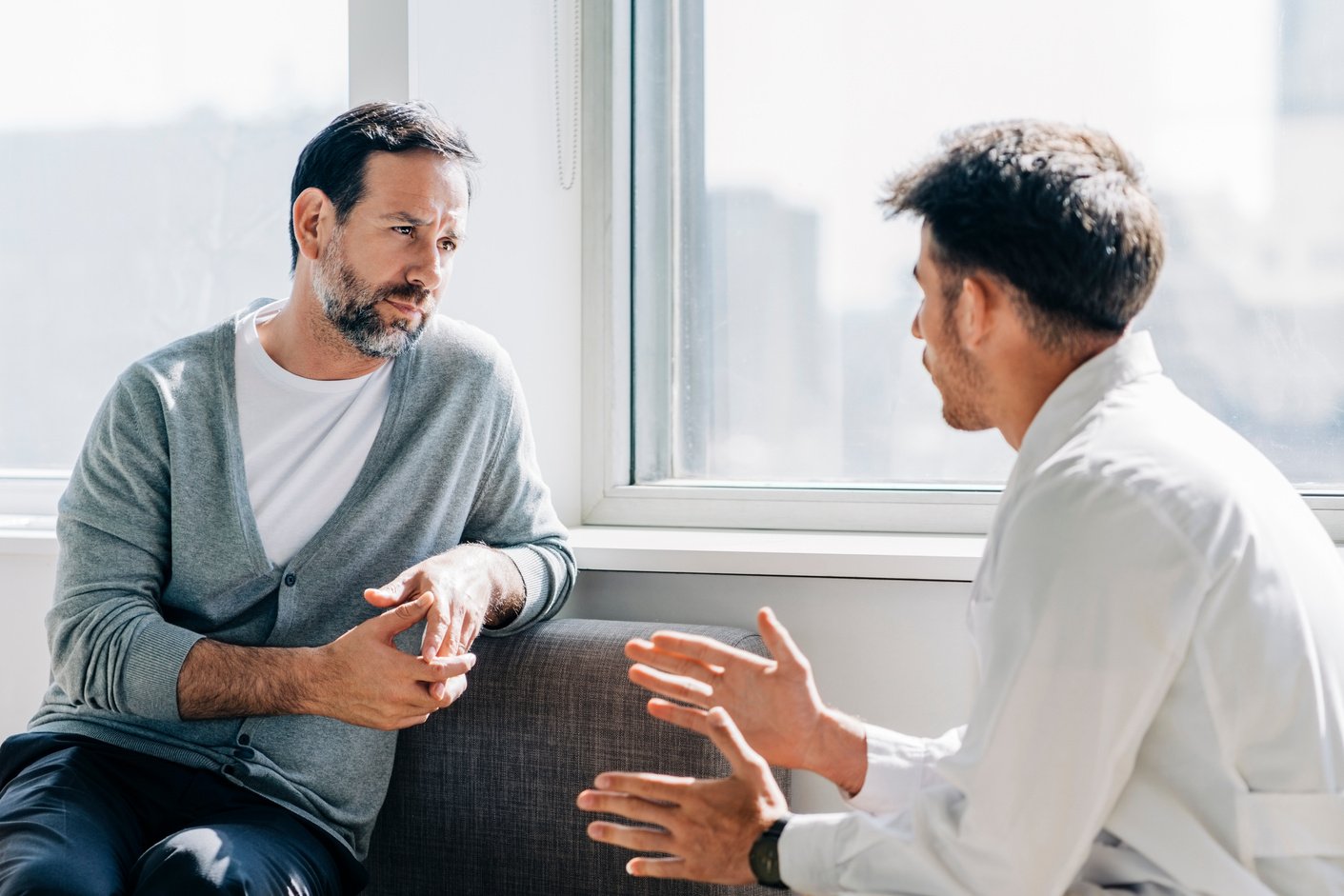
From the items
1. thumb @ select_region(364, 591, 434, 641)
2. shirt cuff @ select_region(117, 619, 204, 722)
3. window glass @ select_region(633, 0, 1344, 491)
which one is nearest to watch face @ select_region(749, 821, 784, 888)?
thumb @ select_region(364, 591, 434, 641)

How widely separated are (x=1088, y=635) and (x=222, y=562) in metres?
1.12

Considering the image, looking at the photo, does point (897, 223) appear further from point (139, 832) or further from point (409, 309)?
point (139, 832)

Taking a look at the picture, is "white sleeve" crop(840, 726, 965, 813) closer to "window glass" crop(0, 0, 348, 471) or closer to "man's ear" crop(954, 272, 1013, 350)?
"man's ear" crop(954, 272, 1013, 350)

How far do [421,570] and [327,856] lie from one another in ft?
1.19

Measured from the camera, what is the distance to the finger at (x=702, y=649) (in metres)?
1.25

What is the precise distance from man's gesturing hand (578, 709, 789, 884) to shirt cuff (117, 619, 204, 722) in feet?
2.03

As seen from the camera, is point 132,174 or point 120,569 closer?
point 120,569


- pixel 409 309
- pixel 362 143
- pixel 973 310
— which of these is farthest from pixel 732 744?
pixel 362 143

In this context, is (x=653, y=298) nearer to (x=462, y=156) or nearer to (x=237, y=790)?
(x=462, y=156)

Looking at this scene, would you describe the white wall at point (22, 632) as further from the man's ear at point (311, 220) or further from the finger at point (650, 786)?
the finger at point (650, 786)

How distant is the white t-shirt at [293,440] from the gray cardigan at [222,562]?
29 millimetres

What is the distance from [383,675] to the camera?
4.84 feet

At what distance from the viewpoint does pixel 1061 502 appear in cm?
99

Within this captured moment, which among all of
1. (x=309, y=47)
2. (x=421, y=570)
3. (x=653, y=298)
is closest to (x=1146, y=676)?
(x=421, y=570)
